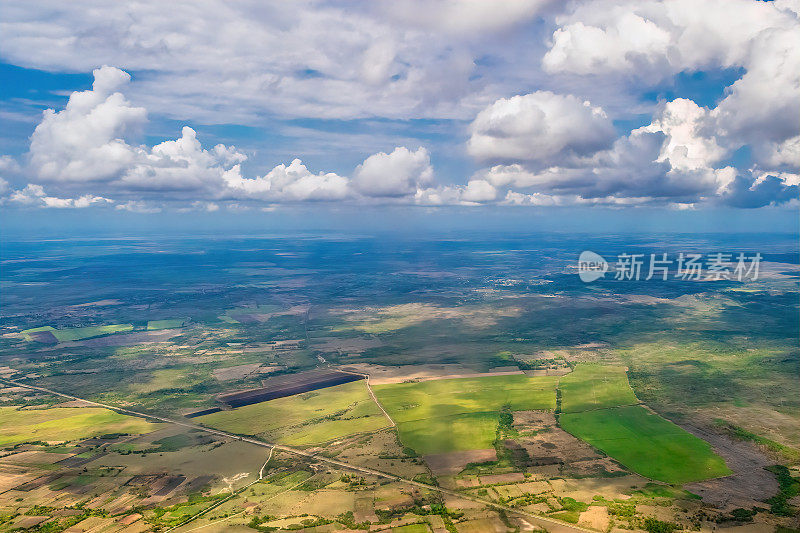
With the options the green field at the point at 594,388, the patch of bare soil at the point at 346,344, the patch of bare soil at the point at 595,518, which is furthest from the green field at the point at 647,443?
the patch of bare soil at the point at 346,344

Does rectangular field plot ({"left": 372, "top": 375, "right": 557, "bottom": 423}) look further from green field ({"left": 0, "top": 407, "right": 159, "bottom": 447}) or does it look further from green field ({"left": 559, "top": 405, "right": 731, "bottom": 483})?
green field ({"left": 0, "top": 407, "right": 159, "bottom": 447})

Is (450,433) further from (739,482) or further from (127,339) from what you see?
(127,339)

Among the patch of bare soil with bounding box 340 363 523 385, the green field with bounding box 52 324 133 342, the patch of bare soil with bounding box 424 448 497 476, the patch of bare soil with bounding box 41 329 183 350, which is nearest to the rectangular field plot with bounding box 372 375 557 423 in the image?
the patch of bare soil with bounding box 340 363 523 385

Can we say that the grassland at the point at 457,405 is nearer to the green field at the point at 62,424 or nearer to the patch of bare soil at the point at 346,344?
the patch of bare soil at the point at 346,344

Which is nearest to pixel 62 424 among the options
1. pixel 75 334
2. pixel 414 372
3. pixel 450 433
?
pixel 450 433

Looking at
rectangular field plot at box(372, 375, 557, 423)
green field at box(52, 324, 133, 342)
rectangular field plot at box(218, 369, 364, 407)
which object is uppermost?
rectangular field plot at box(372, 375, 557, 423)

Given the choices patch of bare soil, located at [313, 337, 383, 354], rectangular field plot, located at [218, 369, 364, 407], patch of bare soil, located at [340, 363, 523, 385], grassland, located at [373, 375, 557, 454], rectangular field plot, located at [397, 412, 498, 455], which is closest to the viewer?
rectangular field plot, located at [397, 412, 498, 455]
